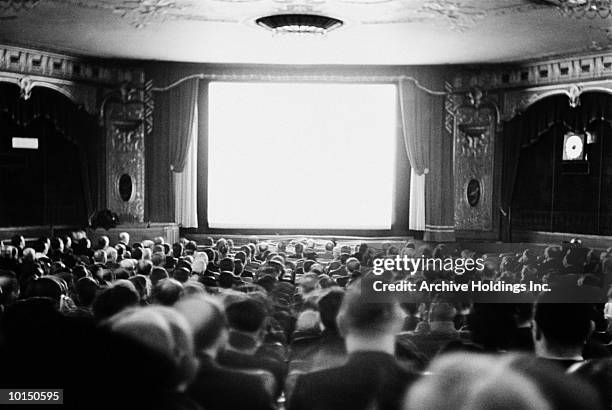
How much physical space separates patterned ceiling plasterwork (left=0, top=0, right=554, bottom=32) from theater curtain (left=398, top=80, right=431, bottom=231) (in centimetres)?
377

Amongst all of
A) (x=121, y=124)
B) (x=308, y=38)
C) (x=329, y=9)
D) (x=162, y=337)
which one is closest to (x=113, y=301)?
(x=162, y=337)

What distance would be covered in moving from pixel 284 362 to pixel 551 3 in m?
6.45

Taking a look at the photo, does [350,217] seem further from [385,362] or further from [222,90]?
[385,362]

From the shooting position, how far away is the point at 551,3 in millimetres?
8289

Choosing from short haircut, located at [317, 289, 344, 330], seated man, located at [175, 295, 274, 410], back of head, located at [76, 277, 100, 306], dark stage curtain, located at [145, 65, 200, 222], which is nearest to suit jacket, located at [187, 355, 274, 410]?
seated man, located at [175, 295, 274, 410]

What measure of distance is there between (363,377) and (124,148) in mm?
11435

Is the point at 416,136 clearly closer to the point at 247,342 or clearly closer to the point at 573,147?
the point at 573,147

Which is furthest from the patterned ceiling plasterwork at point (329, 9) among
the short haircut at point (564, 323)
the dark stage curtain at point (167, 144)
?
the short haircut at point (564, 323)

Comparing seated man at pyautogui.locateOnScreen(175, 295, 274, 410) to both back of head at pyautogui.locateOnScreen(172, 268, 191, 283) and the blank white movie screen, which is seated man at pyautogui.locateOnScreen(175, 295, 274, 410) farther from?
the blank white movie screen

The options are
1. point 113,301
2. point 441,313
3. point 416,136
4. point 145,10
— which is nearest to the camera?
point 113,301

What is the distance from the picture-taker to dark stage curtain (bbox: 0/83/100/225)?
486 inches

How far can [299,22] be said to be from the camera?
9133 millimetres

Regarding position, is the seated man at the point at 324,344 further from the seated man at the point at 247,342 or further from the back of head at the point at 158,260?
the back of head at the point at 158,260

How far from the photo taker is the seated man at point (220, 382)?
261 cm
